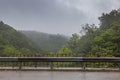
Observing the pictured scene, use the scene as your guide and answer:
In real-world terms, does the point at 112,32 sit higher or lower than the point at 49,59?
higher

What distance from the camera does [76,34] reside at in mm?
71438

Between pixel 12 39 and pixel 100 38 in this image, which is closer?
pixel 100 38

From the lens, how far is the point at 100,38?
54.6 meters

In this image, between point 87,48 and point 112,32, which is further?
point 87,48

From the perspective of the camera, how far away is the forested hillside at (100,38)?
170 ft

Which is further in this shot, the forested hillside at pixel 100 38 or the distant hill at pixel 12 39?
the distant hill at pixel 12 39

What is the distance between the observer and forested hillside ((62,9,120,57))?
Answer: 170 ft

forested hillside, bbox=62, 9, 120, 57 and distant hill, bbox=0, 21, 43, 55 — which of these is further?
distant hill, bbox=0, 21, 43, 55

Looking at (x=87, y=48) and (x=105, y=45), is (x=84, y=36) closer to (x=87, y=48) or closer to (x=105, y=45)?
(x=87, y=48)
